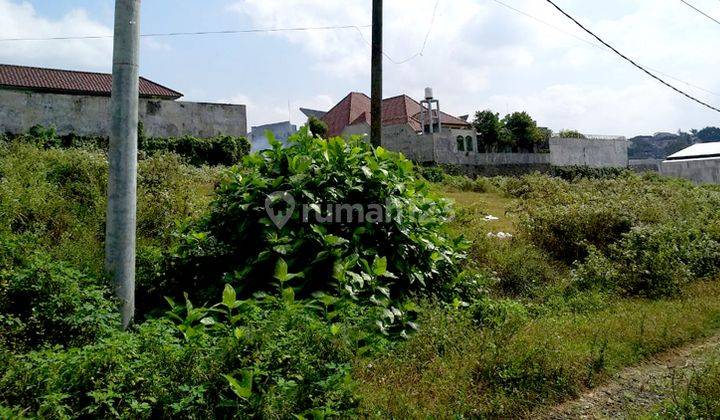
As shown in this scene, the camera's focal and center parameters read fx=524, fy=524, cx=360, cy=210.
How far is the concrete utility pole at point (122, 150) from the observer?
4.13 meters

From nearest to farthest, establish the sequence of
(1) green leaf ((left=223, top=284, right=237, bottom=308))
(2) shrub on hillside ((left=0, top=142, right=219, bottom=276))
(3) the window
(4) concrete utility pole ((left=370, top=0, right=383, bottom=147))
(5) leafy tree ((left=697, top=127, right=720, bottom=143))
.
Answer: (1) green leaf ((left=223, top=284, right=237, bottom=308))
(2) shrub on hillside ((left=0, top=142, right=219, bottom=276))
(4) concrete utility pole ((left=370, top=0, right=383, bottom=147))
(3) the window
(5) leafy tree ((left=697, top=127, right=720, bottom=143))

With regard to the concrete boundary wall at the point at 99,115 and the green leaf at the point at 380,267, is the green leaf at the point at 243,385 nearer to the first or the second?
the green leaf at the point at 380,267

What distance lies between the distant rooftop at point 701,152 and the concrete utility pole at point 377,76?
4198 centimetres

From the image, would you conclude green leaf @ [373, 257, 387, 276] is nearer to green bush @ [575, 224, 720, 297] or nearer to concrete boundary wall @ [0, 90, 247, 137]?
green bush @ [575, 224, 720, 297]

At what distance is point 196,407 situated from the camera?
10.2ft

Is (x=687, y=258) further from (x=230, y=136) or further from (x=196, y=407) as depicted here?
(x=230, y=136)

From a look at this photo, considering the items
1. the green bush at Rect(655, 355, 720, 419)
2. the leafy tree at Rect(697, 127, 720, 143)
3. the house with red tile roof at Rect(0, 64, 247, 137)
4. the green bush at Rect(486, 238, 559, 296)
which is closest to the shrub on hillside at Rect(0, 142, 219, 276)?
the green bush at Rect(486, 238, 559, 296)

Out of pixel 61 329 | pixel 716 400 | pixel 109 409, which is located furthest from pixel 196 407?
pixel 716 400

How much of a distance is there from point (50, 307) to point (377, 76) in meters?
7.23

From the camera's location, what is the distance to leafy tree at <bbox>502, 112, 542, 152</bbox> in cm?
→ 3591

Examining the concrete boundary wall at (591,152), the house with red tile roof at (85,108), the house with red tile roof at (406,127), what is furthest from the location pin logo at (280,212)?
the concrete boundary wall at (591,152)

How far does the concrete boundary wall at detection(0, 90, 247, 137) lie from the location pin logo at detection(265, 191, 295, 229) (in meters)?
13.9

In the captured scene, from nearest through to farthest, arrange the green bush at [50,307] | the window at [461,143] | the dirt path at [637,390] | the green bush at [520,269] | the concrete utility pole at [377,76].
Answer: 1. the green bush at [50,307]
2. the dirt path at [637,390]
3. the green bush at [520,269]
4. the concrete utility pole at [377,76]
5. the window at [461,143]

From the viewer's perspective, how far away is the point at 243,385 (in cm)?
319
